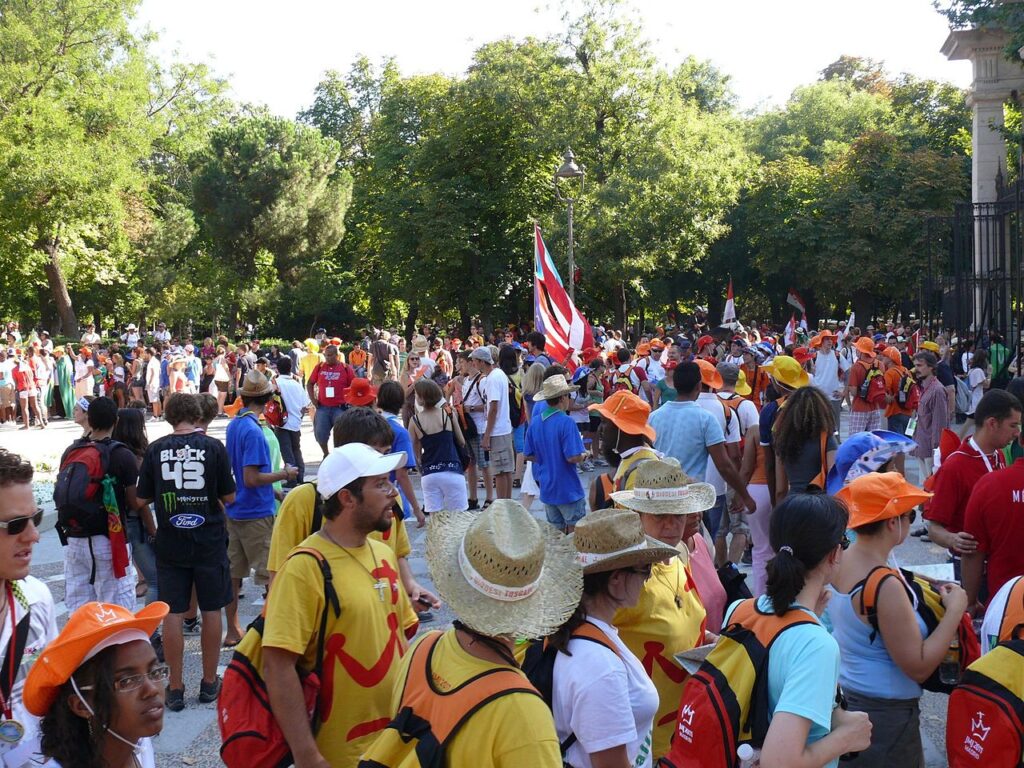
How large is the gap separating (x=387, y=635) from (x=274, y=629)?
0.42 m

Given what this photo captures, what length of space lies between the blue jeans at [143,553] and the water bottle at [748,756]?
487 cm

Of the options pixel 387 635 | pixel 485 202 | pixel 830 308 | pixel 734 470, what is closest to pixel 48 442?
pixel 734 470

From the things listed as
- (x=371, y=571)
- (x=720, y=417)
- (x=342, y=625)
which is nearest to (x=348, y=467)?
(x=371, y=571)

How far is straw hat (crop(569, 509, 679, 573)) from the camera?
3.08m

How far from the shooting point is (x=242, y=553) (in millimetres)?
7656

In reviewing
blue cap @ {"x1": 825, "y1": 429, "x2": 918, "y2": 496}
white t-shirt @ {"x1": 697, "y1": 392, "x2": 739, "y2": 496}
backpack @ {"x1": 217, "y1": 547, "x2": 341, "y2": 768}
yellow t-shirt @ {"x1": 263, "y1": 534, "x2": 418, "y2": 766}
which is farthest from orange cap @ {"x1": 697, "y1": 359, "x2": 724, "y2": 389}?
backpack @ {"x1": 217, "y1": 547, "x2": 341, "y2": 768}

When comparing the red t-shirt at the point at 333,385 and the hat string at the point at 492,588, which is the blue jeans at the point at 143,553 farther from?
the red t-shirt at the point at 333,385

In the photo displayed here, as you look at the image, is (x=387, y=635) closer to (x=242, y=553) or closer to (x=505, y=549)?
(x=505, y=549)

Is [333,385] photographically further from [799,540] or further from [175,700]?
[799,540]

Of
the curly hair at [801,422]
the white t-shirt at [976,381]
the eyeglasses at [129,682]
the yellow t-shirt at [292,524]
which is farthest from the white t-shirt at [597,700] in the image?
the white t-shirt at [976,381]

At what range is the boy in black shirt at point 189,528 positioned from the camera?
606 centimetres

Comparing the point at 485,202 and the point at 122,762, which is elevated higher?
the point at 485,202

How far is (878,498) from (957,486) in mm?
1975

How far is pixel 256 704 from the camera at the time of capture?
131 inches
